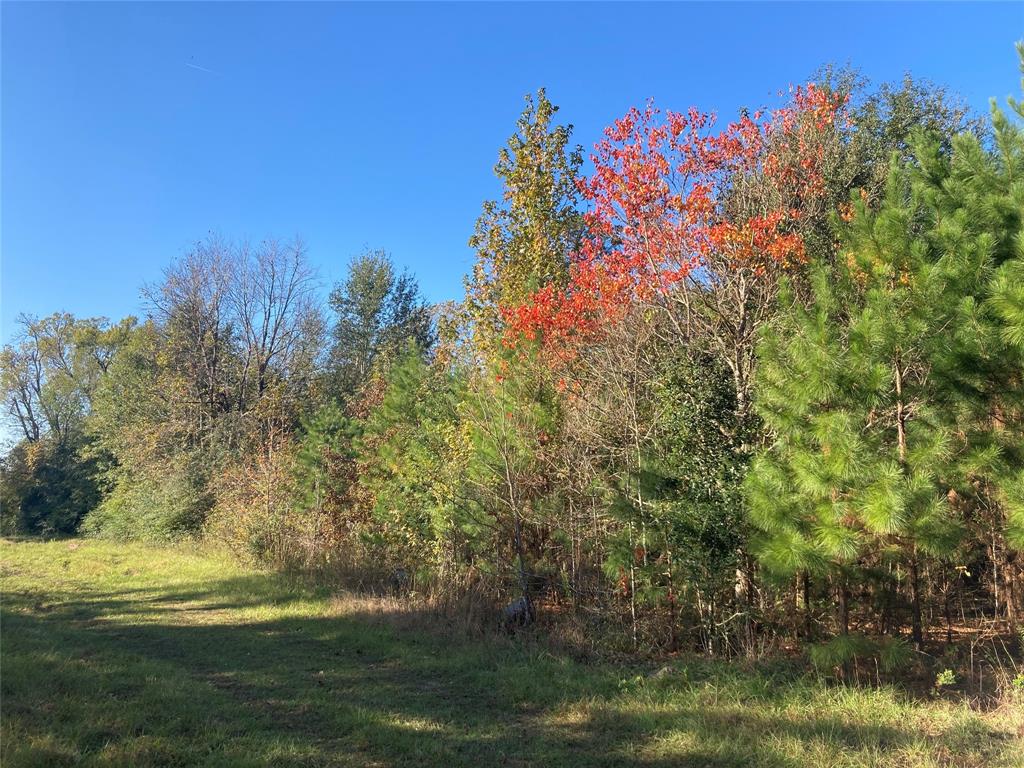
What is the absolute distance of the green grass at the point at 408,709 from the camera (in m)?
4.36

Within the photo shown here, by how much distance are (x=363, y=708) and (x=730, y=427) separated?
504 cm

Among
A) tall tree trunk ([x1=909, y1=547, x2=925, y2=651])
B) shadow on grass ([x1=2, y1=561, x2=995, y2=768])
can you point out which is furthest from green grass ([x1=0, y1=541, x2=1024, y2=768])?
tall tree trunk ([x1=909, y1=547, x2=925, y2=651])

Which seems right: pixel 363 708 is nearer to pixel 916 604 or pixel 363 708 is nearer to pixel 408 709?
pixel 408 709

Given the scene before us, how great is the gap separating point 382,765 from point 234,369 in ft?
80.9

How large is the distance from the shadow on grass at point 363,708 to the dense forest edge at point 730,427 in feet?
3.57

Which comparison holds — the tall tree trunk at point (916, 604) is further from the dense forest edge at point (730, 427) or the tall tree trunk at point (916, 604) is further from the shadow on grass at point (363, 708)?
the shadow on grass at point (363, 708)

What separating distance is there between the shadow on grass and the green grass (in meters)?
0.02

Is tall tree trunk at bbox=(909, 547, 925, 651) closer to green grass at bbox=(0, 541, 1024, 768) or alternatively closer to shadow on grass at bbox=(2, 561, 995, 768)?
green grass at bbox=(0, 541, 1024, 768)

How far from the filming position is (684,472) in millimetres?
7336

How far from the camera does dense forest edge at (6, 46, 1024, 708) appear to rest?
5.54m

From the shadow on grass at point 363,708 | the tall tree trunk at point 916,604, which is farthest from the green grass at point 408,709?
the tall tree trunk at point 916,604

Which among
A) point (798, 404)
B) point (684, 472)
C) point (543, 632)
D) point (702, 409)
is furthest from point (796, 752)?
point (543, 632)

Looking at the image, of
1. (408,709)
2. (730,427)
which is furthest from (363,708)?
(730,427)

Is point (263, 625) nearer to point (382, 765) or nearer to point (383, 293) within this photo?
point (382, 765)
